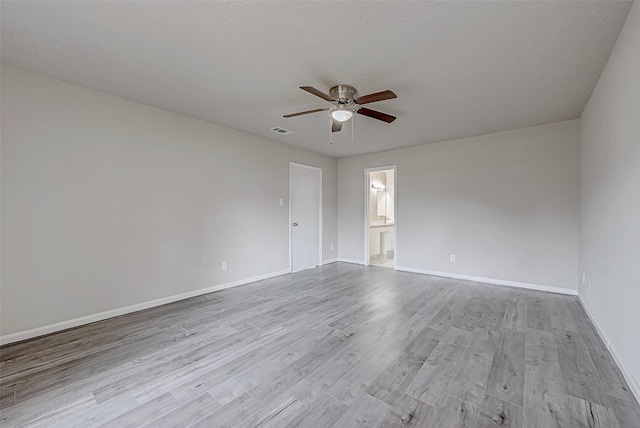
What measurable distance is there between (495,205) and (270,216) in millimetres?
3803

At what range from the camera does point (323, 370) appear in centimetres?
199

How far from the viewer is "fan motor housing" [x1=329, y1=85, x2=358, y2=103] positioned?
2.67 m

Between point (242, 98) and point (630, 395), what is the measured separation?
4.06 m

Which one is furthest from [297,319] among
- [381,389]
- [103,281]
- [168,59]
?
[168,59]

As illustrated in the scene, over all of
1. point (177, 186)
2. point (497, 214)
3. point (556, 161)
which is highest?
point (556, 161)

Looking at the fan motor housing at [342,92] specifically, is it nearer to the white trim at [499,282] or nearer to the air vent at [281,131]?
the air vent at [281,131]

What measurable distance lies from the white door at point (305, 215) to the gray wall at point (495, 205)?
4.92 feet

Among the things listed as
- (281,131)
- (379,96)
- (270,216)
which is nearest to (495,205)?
(379,96)

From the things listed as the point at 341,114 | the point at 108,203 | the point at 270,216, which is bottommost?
the point at 270,216

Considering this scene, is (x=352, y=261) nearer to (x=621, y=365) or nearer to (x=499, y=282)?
(x=499, y=282)

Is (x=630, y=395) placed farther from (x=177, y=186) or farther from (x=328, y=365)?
(x=177, y=186)

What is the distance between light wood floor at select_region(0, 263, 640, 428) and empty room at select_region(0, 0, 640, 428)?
0.02m

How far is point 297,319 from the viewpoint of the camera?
2922 millimetres

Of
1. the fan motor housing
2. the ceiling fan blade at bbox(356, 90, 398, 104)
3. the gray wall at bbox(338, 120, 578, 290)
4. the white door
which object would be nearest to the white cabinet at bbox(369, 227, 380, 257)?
the gray wall at bbox(338, 120, 578, 290)
